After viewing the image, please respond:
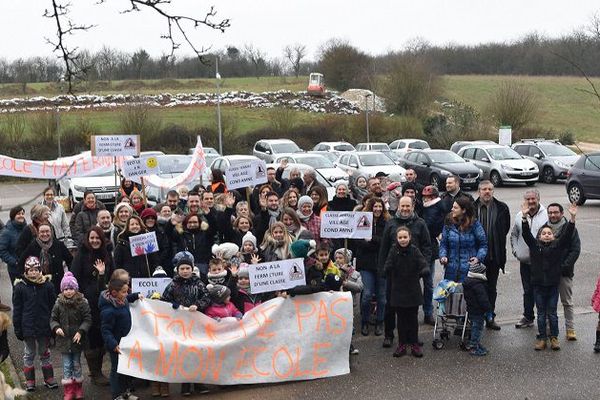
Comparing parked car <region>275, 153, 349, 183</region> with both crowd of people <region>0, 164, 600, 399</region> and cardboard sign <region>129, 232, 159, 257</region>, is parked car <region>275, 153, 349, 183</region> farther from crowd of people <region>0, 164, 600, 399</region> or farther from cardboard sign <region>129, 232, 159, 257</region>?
cardboard sign <region>129, 232, 159, 257</region>

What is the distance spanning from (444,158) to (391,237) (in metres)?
20.4

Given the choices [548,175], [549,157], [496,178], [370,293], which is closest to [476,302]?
[370,293]

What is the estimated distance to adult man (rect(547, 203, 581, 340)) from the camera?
8.73 meters

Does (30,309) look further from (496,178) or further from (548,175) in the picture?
(548,175)

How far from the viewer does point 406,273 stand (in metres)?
8.63

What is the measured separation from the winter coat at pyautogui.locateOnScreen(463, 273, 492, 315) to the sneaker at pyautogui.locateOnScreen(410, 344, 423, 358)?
746 mm

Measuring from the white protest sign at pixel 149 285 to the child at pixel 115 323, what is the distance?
0.52 metres

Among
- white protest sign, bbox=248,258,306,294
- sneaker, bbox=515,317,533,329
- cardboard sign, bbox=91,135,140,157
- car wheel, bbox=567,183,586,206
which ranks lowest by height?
car wheel, bbox=567,183,586,206

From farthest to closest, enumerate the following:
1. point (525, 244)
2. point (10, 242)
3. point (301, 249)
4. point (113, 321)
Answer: point (10, 242), point (525, 244), point (301, 249), point (113, 321)

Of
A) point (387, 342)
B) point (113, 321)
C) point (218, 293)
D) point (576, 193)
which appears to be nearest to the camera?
point (113, 321)

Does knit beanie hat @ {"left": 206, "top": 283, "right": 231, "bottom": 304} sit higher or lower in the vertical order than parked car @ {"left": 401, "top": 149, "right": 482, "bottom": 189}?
higher

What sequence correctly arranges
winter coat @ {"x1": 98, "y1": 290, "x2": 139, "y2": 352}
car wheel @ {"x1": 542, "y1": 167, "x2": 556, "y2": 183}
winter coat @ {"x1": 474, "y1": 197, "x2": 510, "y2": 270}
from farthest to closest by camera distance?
car wheel @ {"x1": 542, "y1": 167, "x2": 556, "y2": 183} < winter coat @ {"x1": 474, "y1": 197, "x2": 510, "y2": 270} < winter coat @ {"x1": 98, "y1": 290, "x2": 139, "y2": 352}

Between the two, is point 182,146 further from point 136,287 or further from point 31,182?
point 136,287

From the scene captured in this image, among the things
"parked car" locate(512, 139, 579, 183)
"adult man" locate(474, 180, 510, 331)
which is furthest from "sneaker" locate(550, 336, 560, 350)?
"parked car" locate(512, 139, 579, 183)
